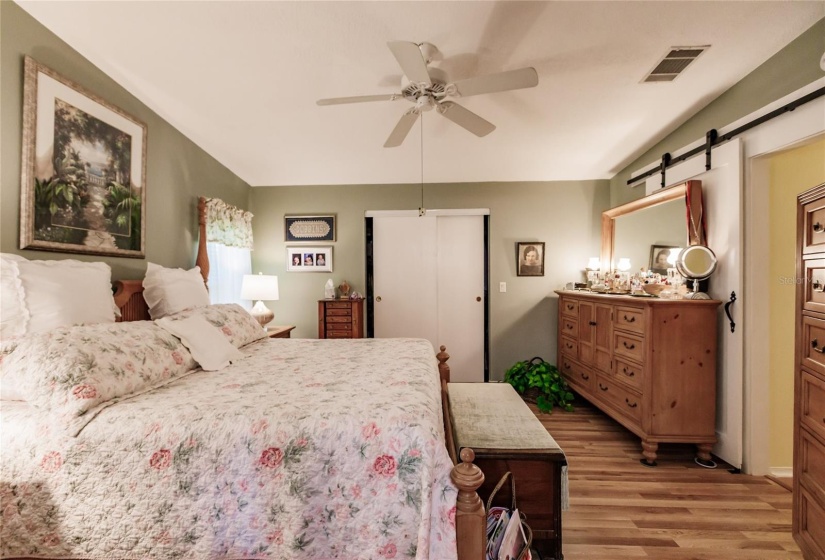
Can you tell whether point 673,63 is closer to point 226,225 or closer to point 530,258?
point 530,258

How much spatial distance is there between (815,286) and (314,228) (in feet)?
13.3

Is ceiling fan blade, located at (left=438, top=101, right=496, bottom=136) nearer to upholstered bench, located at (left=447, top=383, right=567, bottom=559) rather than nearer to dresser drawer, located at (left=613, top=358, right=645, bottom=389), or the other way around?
upholstered bench, located at (left=447, top=383, right=567, bottom=559)

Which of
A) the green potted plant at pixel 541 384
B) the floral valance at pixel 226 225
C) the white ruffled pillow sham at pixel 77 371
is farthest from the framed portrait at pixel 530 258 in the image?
the white ruffled pillow sham at pixel 77 371

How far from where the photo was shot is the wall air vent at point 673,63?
186cm

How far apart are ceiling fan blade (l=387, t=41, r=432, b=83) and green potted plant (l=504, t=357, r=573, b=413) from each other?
2957mm

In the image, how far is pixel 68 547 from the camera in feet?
3.67

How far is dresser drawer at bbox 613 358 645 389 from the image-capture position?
238cm

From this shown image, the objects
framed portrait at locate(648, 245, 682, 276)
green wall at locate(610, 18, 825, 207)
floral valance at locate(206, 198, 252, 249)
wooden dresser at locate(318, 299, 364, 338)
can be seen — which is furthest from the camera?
wooden dresser at locate(318, 299, 364, 338)

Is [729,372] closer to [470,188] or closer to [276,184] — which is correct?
[470,188]

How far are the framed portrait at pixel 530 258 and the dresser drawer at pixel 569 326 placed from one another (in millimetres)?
670

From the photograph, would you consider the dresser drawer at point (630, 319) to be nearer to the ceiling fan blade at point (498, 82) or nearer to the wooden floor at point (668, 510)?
the wooden floor at point (668, 510)

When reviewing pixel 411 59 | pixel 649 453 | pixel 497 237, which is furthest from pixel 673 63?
pixel 649 453

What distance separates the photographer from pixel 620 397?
259 centimetres

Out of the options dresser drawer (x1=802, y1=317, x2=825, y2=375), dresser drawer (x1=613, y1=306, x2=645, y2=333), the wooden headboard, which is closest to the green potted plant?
dresser drawer (x1=613, y1=306, x2=645, y2=333)
